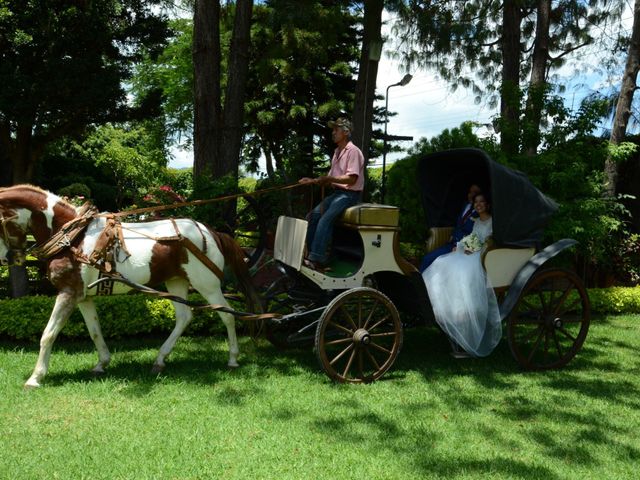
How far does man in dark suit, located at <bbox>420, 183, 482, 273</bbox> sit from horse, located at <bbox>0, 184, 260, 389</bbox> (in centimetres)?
203

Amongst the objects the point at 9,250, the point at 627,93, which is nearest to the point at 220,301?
the point at 9,250

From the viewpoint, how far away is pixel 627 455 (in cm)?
431

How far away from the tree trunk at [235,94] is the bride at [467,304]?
4.60 meters

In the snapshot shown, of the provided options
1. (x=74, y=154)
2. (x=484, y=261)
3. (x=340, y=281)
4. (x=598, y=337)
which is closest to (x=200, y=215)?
(x=340, y=281)

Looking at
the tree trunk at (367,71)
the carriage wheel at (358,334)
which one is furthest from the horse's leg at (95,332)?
the tree trunk at (367,71)

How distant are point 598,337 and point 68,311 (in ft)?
22.0

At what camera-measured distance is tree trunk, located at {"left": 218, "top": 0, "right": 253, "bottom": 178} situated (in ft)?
31.9

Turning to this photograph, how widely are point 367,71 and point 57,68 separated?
4969 millimetres

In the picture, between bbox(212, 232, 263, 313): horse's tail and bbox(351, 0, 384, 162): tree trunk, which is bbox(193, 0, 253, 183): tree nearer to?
bbox(351, 0, 384, 162): tree trunk

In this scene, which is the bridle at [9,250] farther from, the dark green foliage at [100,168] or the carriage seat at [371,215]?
the dark green foliage at [100,168]

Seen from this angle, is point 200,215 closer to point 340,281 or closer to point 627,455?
point 340,281

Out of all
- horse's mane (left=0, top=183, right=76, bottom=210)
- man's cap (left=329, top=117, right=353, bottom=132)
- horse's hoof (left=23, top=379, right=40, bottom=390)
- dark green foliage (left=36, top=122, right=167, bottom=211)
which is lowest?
horse's hoof (left=23, top=379, right=40, bottom=390)

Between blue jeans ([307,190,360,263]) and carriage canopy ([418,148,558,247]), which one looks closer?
blue jeans ([307,190,360,263])

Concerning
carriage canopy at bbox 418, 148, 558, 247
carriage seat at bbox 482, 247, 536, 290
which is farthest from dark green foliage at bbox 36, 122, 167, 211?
carriage seat at bbox 482, 247, 536, 290
